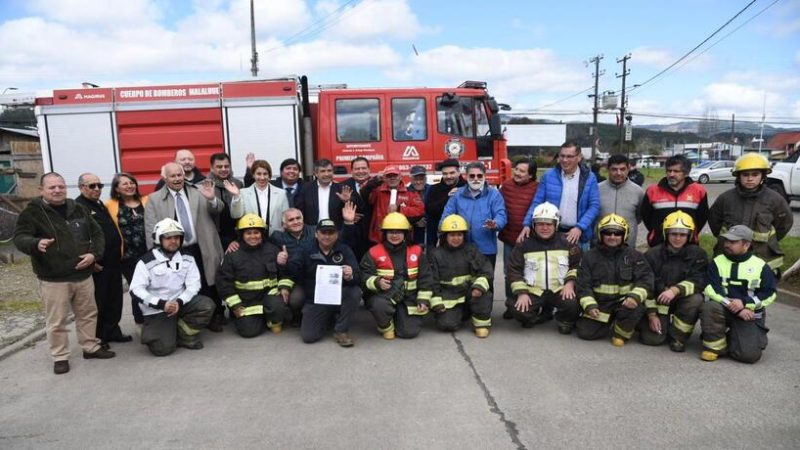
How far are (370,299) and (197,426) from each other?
217 cm

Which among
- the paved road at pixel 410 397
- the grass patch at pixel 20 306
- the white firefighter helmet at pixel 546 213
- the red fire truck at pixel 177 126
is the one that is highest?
the red fire truck at pixel 177 126

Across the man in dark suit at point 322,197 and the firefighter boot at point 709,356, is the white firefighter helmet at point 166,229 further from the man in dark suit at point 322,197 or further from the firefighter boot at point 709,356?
the firefighter boot at point 709,356

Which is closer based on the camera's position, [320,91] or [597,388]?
[597,388]

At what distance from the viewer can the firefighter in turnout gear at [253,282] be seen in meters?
5.30

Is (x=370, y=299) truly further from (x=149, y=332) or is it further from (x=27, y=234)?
(x=27, y=234)

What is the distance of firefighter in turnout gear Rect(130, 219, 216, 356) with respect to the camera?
4820 mm

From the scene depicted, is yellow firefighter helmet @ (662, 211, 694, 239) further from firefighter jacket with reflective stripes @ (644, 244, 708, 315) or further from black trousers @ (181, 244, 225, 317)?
black trousers @ (181, 244, 225, 317)

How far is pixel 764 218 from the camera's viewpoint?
16.2ft

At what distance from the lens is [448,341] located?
199 inches

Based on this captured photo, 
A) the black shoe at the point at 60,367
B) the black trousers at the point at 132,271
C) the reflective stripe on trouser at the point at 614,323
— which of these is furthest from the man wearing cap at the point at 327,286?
the reflective stripe on trouser at the point at 614,323

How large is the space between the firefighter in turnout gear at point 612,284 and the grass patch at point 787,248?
3624mm

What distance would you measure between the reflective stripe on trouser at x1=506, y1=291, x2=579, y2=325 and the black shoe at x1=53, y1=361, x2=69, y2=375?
161 inches

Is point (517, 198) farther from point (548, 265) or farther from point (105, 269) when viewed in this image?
point (105, 269)


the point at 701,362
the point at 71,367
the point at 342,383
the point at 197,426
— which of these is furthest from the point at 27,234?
the point at 701,362
